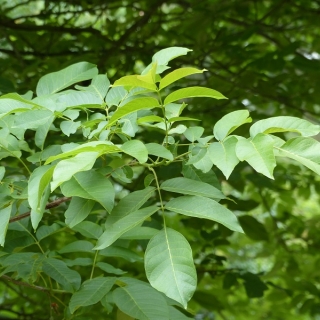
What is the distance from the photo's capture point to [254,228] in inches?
83.5

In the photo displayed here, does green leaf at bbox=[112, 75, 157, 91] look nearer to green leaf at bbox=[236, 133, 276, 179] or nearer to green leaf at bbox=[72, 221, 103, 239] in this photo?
green leaf at bbox=[236, 133, 276, 179]

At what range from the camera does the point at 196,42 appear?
2189 millimetres

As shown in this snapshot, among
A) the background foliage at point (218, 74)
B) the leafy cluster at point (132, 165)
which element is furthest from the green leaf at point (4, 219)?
the background foliage at point (218, 74)

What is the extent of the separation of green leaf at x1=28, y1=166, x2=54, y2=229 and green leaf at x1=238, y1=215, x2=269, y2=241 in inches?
56.3

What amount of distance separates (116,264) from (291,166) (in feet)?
→ 3.77

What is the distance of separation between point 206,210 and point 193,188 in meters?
0.06

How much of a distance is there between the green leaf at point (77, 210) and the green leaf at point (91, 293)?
0.59ft

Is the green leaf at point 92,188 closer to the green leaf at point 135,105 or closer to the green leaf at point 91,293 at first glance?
the green leaf at point 135,105

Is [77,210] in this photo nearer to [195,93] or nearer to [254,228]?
[195,93]

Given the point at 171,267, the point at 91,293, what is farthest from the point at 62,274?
the point at 171,267

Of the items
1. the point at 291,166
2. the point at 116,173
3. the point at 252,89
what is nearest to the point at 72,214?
the point at 116,173

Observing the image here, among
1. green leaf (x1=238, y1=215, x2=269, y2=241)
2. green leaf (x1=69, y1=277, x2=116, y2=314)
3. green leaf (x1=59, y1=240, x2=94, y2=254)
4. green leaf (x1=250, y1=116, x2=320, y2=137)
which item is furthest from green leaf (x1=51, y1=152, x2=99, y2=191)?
green leaf (x1=238, y1=215, x2=269, y2=241)

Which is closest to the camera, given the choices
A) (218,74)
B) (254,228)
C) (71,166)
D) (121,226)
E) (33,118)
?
(71,166)

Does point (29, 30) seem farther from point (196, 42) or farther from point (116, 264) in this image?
point (116, 264)
